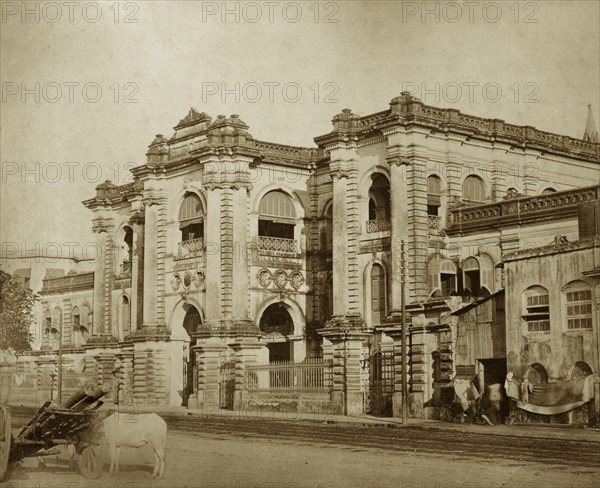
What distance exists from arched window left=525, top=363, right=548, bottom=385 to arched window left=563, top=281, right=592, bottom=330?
1322 mm

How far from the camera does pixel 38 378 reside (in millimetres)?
53281

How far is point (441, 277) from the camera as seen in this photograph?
36.4 metres

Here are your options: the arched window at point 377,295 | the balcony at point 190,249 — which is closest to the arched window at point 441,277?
the arched window at point 377,295

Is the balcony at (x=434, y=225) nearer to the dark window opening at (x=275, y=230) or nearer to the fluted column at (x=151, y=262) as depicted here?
the dark window opening at (x=275, y=230)

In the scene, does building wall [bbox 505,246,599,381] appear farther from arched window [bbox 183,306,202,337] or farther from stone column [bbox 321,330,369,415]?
arched window [bbox 183,306,202,337]

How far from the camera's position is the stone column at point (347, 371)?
34094 millimetres

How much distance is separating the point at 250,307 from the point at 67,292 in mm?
18479

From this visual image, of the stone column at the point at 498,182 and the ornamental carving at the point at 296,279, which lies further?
the ornamental carving at the point at 296,279

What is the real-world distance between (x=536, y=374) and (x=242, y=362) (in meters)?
15.1

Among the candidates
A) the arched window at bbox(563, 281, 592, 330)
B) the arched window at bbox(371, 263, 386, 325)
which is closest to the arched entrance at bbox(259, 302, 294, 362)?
the arched window at bbox(371, 263, 386, 325)

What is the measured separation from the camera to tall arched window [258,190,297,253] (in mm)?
41219

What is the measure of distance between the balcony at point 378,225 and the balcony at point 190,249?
7516 millimetres

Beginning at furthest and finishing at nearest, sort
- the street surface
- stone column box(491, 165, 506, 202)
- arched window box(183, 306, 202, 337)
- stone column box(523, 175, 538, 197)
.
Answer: arched window box(183, 306, 202, 337)
stone column box(523, 175, 538, 197)
stone column box(491, 165, 506, 202)
the street surface

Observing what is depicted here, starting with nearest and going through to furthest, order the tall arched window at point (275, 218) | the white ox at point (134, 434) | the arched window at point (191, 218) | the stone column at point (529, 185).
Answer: the white ox at point (134, 434) → the stone column at point (529, 185) → the tall arched window at point (275, 218) → the arched window at point (191, 218)
